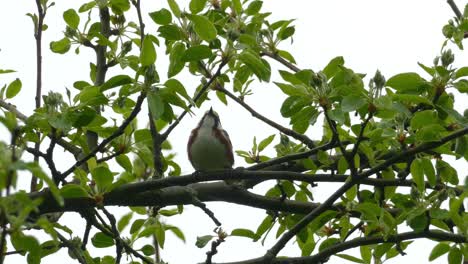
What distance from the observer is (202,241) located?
420cm

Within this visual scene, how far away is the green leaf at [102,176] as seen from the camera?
3803 mm

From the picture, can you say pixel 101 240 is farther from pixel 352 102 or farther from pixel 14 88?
pixel 352 102

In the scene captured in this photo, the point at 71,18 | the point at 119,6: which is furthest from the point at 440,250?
the point at 71,18

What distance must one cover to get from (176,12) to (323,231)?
1.59m

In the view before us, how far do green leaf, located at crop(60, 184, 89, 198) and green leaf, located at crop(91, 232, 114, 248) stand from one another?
2.60 feet

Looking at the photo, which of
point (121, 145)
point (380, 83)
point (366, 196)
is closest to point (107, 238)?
point (121, 145)

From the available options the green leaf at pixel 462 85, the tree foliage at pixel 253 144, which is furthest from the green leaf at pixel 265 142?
the green leaf at pixel 462 85

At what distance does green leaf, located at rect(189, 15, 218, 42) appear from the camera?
3.44 m

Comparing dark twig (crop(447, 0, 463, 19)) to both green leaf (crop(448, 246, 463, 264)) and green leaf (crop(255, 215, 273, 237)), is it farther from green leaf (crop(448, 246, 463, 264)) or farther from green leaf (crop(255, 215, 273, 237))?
green leaf (crop(255, 215, 273, 237))

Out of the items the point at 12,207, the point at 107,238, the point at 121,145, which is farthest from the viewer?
the point at 107,238

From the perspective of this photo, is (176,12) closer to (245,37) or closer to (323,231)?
(245,37)

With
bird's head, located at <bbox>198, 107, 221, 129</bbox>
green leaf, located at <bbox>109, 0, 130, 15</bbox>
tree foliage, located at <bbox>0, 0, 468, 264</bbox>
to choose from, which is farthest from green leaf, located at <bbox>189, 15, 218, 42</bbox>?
bird's head, located at <bbox>198, 107, 221, 129</bbox>

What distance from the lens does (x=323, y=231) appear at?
4.66 m

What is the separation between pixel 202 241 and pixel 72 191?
82 cm
